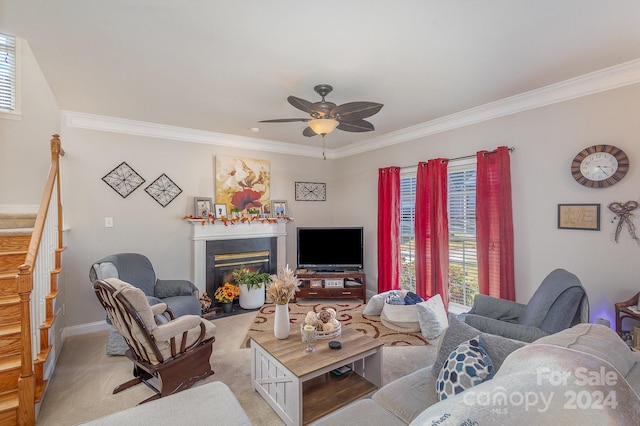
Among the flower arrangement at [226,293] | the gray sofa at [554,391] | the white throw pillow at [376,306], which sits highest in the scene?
the gray sofa at [554,391]

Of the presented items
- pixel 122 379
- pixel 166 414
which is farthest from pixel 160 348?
pixel 166 414

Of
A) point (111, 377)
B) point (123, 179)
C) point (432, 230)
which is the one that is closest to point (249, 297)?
point (111, 377)

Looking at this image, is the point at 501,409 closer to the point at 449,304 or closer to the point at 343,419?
the point at 343,419

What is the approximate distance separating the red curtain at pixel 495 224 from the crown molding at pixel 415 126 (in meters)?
0.50

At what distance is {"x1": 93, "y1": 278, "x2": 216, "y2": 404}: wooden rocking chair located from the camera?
6.91 feet

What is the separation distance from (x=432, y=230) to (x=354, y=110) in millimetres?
2136

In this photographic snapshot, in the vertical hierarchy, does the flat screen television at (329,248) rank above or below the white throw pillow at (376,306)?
above

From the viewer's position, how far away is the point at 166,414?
1430mm

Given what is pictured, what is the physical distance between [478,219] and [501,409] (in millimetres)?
3035

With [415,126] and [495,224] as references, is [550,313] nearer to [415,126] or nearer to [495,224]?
[495,224]

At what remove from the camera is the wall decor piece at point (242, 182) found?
4457 millimetres

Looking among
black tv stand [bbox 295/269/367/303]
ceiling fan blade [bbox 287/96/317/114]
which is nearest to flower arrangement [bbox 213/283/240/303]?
black tv stand [bbox 295/269/367/303]

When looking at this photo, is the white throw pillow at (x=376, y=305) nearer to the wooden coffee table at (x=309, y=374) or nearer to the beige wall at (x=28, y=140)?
the wooden coffee table at (x=309, y=374)

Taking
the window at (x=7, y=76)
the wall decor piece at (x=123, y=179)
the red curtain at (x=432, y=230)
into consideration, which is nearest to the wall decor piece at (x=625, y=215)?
the red curtain at (x=432, y=230)
